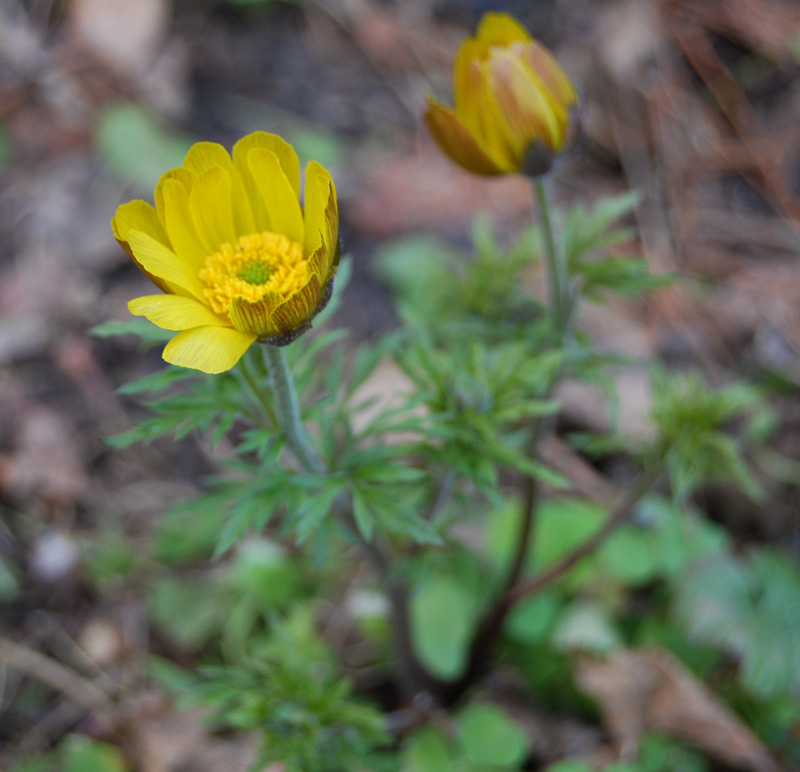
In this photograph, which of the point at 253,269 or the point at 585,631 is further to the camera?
the point at 585,631

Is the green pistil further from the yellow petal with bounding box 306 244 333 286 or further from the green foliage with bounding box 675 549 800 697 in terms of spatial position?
the green foliage with bounding box 675 549 800 697

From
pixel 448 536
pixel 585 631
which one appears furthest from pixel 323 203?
pixel 585 631

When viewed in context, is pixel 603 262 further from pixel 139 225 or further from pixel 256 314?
pixel 139 225

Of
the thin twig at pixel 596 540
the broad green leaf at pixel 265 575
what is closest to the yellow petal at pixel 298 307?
the thin twig at pixel 596 540

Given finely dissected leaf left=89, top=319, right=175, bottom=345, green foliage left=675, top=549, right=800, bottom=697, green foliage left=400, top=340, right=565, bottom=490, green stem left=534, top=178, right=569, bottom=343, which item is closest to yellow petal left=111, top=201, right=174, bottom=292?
finely dissected leaf left=89, top=319, right=175, bottom=345

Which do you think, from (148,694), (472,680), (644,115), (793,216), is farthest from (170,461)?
(793,216)
